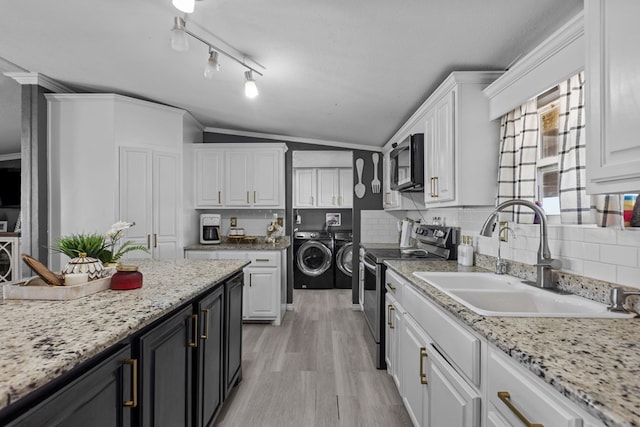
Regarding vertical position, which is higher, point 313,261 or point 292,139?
point 292,139

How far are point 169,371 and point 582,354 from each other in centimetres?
132

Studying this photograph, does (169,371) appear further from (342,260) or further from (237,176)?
(342,260)

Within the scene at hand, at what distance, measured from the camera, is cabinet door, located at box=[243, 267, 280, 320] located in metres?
3.78

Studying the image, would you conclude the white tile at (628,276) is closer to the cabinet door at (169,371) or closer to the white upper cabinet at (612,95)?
the white upper cabinet at (612,95)

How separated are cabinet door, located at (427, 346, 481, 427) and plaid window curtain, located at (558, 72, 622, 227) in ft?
2.81

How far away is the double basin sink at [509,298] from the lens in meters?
1.17

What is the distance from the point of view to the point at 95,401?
2.76 feet

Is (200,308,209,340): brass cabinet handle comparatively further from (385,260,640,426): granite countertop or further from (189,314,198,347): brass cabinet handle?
(385,260,640,426): granite countertop

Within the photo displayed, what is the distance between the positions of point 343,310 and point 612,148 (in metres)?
3.83

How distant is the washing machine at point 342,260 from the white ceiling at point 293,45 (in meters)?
2.78

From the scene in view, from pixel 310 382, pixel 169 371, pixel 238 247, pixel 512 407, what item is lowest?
pixel 310 382

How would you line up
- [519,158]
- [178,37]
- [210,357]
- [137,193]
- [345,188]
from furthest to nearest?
[345,188], [137,193], [519,158], [210,357], [178,37]

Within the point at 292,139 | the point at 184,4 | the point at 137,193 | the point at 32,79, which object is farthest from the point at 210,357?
the point at 292,139

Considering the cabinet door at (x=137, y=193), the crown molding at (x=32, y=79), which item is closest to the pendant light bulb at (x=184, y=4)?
the cabinet door at (x=137, y=193)
